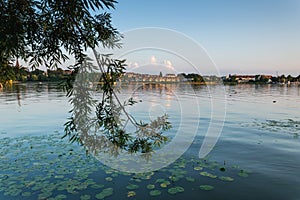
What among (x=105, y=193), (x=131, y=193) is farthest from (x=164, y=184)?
(x=105, y=193)

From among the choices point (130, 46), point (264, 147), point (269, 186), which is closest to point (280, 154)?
point (264, 147)

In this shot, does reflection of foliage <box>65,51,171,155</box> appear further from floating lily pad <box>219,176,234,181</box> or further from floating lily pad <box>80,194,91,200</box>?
floating lily pad <box>219,176,234,181</box>

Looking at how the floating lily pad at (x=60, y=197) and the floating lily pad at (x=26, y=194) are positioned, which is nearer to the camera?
the floating lily pad at (x=60, y=197)

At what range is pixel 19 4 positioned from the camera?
2.99 meters

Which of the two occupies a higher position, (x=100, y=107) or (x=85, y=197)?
(x=100, y=107)

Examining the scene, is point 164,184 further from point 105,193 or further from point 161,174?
point 105,193

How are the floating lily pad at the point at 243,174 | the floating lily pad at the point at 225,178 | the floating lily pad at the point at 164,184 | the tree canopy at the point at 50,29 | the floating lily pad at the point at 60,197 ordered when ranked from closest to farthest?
the tree canopy at the point at 50,29, the floating lily pad at the point at 60,197, the floating lily pad at the point at 164,184, the floating lily pad at the point at 225,178, the floating lily pad at the point at 243,174

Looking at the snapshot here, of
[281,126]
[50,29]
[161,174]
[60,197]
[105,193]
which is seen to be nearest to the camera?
[50,29]

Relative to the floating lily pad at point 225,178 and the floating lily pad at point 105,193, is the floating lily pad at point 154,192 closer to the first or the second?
the floating lily pad at point 105,193

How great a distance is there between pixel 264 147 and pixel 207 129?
493 cm

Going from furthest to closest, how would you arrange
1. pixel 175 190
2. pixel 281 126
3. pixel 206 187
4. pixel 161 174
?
pixel 281 126 → pixel 161 174 → pixel 206 187 → pixel 175 190

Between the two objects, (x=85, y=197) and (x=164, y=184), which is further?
(x=164, y=184)

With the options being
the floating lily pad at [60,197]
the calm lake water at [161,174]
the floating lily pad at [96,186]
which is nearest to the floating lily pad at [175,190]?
the calm lake water at [161,174]

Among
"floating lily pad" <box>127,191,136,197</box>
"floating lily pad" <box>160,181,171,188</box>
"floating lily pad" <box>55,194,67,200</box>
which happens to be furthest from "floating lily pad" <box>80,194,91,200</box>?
"floating lily pad" <box>160,181,171,188</box>
